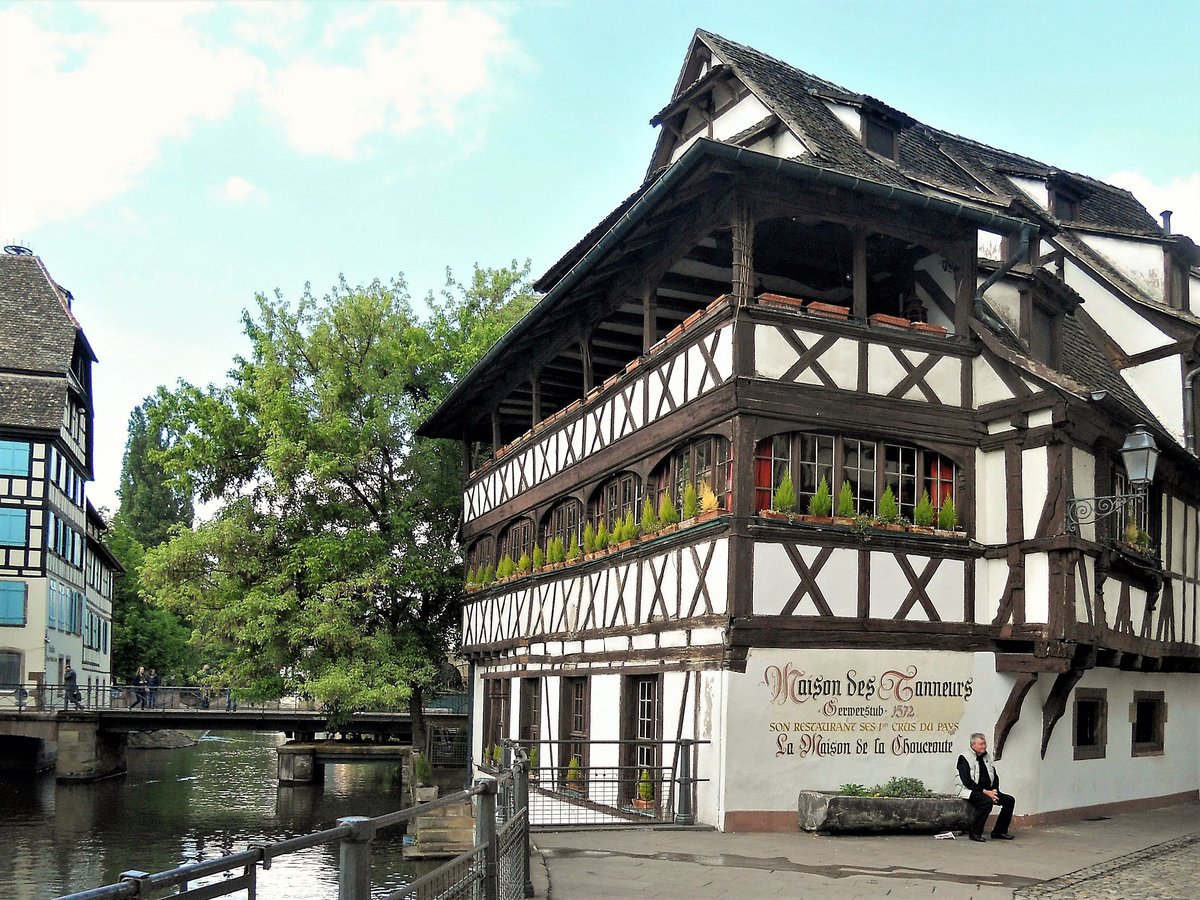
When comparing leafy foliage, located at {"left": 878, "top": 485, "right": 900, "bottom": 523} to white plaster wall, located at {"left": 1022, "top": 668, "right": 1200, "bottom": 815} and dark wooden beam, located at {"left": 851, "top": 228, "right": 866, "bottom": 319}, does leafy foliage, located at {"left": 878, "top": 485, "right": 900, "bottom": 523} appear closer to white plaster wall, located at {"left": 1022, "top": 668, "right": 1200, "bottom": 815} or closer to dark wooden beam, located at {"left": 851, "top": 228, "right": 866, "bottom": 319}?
dark wooden beam, located at {"left": 851, "top": 228, "right": 866, "bottom": 319}

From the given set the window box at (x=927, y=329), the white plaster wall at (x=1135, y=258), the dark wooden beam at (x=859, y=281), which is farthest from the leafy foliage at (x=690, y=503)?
the white plaster wall at (x=1135, y=258)

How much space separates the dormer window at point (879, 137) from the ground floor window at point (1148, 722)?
9059 mm

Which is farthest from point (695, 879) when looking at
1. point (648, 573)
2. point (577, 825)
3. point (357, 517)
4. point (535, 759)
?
point (357, 517)

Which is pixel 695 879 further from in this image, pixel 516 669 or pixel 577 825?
pixel 516 669

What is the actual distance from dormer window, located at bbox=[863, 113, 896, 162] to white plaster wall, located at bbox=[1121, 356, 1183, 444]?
5867 mm

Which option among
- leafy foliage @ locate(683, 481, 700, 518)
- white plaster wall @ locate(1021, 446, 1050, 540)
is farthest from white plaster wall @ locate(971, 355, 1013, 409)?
leafy foliage @ locate(683, 481, 700, 518)

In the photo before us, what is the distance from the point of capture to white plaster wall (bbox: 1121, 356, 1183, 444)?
2195 centimetres

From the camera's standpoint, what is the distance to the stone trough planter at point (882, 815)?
15.1 metres

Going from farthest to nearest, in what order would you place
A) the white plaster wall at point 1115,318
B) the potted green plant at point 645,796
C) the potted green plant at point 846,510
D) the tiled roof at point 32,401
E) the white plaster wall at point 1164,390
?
the tiled roof at point 32,401 < the white plaster wall at point 1115,318 < the white plaster wall at point 1164,390 < the potted green plant at point 645,796 < the potted green plant at point 846,510

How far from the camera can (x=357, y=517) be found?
33875 millimetres

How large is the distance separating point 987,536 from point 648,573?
15.0ft

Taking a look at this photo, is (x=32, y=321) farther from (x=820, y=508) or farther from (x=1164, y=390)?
(x=820, y=508)

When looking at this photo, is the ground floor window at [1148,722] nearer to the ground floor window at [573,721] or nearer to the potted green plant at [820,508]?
the potted green plant at [820,508]

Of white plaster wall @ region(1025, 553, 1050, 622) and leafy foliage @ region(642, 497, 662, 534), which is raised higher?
leafy foliage @ region(642, 497, 662, 534)
